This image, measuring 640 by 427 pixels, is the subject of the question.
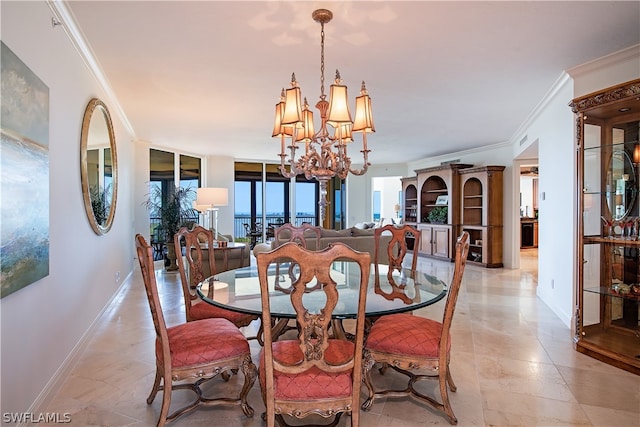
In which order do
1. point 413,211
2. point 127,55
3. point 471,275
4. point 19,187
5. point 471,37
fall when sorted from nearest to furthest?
1. point 19,187
2. point 471,37
3. point 127,55
4. point 471,275
5. point 413,211

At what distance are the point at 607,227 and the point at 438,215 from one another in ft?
18.7

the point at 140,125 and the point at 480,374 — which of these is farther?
the point at 140,125

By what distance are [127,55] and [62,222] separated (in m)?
1.52

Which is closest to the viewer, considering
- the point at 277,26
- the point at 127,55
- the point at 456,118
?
the point at 277,26

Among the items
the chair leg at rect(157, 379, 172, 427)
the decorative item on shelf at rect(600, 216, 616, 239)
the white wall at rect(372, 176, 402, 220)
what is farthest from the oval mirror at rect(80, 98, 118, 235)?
the white wall at rect(372, 176, 402, 220)

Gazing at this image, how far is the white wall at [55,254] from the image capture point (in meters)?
1.91

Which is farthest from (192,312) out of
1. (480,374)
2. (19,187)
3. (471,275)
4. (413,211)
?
(413,211)

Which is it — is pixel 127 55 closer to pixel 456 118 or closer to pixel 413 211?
pixel 456 118

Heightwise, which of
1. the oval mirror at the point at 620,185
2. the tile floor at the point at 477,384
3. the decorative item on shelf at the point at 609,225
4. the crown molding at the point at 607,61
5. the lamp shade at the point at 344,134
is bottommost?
the tile floor at the point at 477,384

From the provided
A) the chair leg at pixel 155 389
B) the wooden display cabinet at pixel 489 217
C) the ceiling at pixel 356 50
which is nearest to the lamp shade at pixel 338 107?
the ceiling at pixel 356 50

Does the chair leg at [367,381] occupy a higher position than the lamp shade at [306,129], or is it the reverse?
the lamp shade at [306,129]

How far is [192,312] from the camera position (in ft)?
9.13

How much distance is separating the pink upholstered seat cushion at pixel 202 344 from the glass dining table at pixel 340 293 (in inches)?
6.6

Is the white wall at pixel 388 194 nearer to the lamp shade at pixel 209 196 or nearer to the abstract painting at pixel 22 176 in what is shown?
the lamp shade at pixel 209 196
